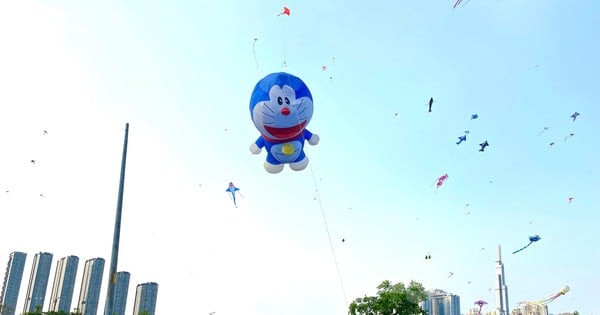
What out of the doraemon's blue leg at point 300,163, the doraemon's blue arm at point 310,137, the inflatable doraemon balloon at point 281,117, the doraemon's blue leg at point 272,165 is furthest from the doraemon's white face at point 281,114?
the doraemon's blue leg at point 300,163

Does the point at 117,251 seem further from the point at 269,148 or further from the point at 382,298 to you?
the point at 382,298

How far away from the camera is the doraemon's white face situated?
19.1m

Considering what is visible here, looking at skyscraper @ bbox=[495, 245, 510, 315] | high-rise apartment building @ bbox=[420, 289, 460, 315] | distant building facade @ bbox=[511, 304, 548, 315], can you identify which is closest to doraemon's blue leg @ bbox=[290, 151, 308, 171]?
skyscraper @ bbox=[495, 245, 510, 315]

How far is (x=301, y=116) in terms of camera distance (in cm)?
1959

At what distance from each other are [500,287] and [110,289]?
140731 mm

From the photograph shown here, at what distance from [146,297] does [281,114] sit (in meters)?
96.3

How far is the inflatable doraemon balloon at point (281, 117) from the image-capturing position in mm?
19125

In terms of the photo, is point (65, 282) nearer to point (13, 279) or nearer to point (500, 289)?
point (13, 279)

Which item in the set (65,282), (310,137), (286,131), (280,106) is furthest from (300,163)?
(65,282)

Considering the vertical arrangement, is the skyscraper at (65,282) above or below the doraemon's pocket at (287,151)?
above

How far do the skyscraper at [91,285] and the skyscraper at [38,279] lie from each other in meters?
7.02

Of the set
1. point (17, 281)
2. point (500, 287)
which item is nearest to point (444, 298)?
point (500, 287)

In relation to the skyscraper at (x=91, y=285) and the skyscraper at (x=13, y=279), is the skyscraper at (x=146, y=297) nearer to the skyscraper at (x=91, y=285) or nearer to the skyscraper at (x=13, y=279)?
the skyscraper at (x=91, y=285)

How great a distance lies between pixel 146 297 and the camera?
349 ft
